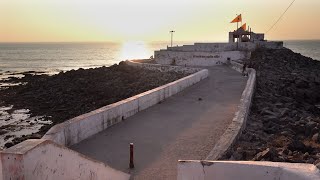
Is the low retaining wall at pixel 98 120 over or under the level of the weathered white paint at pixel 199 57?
under

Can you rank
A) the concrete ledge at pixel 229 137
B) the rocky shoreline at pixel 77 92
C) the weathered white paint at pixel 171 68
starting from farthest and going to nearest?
the weathered white paint at pixel 171 68 < the rocky shoreline at pixel 77 92 < the concrete ledge at pixel 229 137

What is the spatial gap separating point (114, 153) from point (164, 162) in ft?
3.68

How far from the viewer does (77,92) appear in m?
27.5

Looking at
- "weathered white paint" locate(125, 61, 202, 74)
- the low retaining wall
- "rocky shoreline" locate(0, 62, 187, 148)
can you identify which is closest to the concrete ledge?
the low retaining wall

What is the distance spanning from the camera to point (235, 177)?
4125 millimetres

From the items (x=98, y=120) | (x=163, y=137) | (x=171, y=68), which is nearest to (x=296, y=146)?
(x=163, y=137)

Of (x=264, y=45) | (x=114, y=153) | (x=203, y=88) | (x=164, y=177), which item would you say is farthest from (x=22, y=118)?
(x=264, y=45)

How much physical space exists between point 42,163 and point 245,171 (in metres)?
2.17

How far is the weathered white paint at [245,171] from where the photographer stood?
383 cm

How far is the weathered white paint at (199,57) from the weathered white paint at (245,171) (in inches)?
1140

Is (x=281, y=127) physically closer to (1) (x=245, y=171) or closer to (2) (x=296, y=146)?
(2) (x=296, y=146)

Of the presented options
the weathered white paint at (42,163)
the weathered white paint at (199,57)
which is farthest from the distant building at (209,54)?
the weathered white paint at (42,163)

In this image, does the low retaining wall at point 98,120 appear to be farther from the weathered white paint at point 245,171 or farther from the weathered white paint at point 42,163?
the weathered white paint at point 245,171

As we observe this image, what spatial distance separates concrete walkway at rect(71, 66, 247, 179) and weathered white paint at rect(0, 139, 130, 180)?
2.17m
